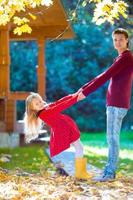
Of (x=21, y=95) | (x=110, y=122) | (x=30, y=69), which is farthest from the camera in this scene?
(x=30, y=69)

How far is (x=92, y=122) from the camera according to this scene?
1103 inches

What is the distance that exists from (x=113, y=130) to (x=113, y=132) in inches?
0.9

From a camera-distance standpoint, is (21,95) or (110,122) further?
(21,95)

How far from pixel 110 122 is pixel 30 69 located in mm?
20214

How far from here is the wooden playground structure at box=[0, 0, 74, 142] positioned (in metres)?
13.5

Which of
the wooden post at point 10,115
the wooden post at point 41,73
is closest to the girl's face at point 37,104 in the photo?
the wooden post at point 10,115

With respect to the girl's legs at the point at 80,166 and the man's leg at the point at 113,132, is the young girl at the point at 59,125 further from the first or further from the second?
the man's leg at the point at 113,132

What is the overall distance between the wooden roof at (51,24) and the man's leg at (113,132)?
248 inches

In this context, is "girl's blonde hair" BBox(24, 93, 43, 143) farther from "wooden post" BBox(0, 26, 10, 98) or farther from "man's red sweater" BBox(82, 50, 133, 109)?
"wooden post" BBox(0, 26, 10, 98)

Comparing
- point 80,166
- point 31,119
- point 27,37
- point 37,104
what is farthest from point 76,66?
point 80,166

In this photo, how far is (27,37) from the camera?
15.9 metres

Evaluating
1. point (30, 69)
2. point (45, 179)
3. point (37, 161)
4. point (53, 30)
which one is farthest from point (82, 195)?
point (30, 69)

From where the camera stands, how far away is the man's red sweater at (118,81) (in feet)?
22.7

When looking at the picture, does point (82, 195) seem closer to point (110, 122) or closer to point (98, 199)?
point (98, 199)
